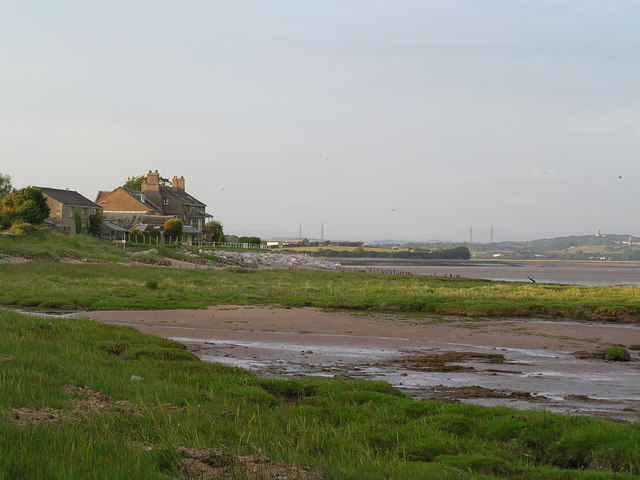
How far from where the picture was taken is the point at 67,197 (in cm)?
9912

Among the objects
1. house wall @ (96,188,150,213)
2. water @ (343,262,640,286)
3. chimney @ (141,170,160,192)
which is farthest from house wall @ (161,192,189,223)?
water @ (343,262,640,286)

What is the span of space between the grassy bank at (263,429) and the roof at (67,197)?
85146 millimetres

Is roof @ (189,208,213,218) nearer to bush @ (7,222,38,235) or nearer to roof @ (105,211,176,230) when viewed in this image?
roof @ (105,211,176,230)

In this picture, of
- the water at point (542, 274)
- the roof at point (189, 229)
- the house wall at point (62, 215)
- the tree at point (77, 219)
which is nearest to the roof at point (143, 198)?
the roof at point (189, 229)

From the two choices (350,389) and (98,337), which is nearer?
(350,389)

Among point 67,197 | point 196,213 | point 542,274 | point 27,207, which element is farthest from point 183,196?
point 542,274

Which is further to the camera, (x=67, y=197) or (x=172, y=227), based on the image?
(x=172, y=227)

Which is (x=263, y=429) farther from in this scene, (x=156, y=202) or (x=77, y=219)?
(x=156, y=202)

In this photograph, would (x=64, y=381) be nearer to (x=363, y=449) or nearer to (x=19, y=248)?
(x=363, y=449)

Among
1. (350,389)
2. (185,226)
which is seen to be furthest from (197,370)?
(185,226)

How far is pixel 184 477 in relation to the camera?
7.54m

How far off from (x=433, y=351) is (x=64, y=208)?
8084 cm

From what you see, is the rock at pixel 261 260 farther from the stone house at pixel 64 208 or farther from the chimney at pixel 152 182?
the chimney at pixel 152 182

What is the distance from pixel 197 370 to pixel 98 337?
5565mm
